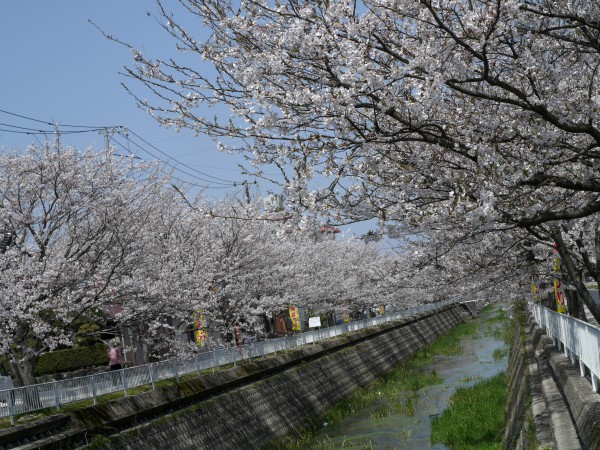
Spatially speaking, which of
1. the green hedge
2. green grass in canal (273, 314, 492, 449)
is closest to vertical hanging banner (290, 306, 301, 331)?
green grass in canal (273, 314, 492, 449)

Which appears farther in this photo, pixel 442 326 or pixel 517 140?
pixel 442 326

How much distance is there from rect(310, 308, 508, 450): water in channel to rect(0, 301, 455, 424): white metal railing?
344 cm

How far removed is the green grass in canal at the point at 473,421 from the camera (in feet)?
59.7

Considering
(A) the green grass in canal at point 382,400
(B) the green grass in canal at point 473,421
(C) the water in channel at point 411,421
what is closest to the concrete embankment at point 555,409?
(B) the green grass in canal at point 473,421

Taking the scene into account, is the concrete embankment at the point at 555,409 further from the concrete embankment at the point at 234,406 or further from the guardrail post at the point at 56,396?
the guardrail post at the point at 56,396

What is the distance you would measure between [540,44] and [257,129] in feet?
8.76

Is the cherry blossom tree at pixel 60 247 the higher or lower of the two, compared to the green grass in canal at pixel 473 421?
higher

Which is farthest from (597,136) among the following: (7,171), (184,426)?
(7,171)

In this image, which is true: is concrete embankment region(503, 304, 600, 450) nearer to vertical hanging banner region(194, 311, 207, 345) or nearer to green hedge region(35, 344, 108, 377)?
vertical hanging banner region(194, 311, 207, 345)

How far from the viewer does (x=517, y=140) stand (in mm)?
7805

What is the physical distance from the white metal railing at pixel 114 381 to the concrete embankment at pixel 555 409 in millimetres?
7616

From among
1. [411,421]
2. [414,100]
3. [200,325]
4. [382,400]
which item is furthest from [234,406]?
[414,100]

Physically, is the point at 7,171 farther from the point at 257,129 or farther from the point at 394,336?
the point at 394,336

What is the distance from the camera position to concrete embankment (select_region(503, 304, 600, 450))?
8547 mm
